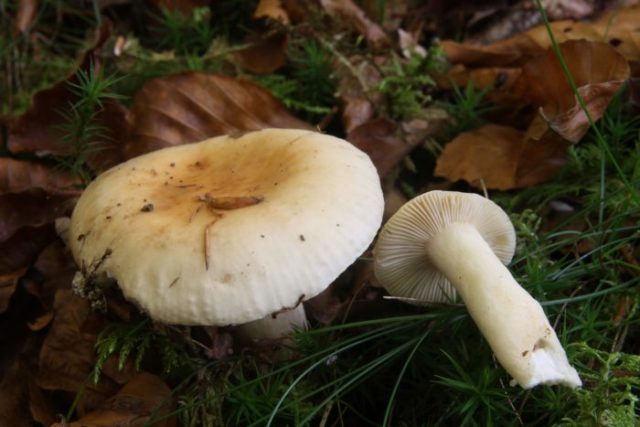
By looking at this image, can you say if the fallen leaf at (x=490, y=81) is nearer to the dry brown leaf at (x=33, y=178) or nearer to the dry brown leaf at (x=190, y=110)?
the dry brown leaf at (x=190, y=110)

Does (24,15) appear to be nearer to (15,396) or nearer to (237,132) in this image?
(237,132)

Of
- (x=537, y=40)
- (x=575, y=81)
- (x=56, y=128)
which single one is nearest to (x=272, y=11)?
(x=56, y=128)

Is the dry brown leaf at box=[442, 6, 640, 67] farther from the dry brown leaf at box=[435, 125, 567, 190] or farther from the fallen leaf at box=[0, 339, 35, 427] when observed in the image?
the fallen leaf at box=[0, 339, 35, 427]

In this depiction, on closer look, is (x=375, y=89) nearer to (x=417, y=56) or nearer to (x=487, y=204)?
(x=417, y=56)

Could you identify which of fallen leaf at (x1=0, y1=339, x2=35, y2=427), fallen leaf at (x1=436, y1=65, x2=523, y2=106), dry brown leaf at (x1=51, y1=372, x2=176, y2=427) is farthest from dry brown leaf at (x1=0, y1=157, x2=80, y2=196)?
fallen leaf at (x1=436, y1=65, x2=523, y2=106)

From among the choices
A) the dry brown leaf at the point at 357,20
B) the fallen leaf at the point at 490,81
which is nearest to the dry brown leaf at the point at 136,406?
the fallen leaf at the point at 490,81
